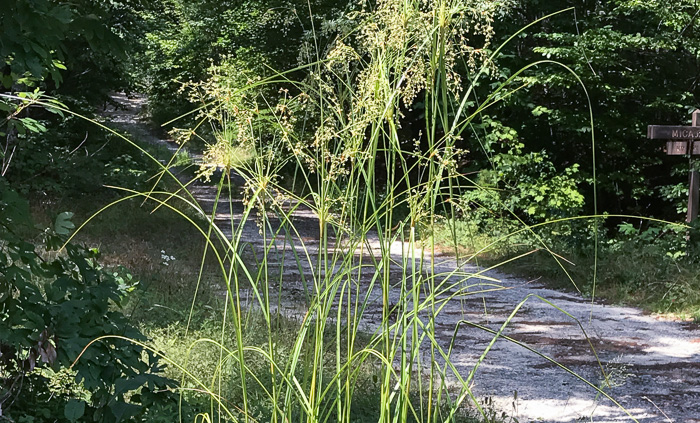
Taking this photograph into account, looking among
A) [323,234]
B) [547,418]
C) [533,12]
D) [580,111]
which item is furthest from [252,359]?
[533,12]

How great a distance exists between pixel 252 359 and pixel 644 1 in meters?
9.46

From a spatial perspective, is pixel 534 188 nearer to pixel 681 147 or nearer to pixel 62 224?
pixel 681 147

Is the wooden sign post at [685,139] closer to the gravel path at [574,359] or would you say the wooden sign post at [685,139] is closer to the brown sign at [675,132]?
the brown sign at [675,132]

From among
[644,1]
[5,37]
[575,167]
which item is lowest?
[575,167]

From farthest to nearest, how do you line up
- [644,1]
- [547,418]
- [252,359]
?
1. [644,1]
2. [252,359]
3. [547,418]

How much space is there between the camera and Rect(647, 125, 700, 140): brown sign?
9.17m

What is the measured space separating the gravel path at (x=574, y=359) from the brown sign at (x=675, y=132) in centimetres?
249

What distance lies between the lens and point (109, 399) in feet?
8.39

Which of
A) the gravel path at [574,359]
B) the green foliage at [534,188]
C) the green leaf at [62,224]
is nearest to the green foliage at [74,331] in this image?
the green leaf at [62,224]

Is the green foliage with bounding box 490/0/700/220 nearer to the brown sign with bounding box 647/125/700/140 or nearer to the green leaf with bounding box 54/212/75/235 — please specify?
the brown sign with bounding box 647/125/700/140

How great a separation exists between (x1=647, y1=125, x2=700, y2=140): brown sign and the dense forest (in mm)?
559

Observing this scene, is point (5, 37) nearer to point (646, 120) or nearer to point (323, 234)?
point (323, 234)

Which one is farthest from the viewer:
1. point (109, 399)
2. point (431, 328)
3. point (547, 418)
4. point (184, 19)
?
point (184, 19)

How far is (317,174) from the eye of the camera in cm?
167
